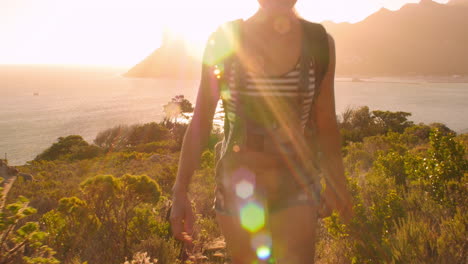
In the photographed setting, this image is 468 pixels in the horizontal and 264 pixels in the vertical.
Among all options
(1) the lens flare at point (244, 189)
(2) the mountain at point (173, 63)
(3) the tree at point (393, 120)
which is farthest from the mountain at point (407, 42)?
(1) the lens flare at point (244, 189)

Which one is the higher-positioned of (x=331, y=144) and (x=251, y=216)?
(x=331, y=144)

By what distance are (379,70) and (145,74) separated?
123477mm

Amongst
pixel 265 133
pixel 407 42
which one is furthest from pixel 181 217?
pixel 407 42

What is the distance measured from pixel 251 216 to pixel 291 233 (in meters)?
0.17

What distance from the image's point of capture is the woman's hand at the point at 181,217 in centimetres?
125

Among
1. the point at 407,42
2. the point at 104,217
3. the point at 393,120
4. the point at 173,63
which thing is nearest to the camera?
the point at 104,217

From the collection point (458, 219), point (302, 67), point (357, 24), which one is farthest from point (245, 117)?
point (357, 24)

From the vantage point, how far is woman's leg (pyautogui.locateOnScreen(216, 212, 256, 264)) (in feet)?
3.92

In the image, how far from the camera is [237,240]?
3.98 ft

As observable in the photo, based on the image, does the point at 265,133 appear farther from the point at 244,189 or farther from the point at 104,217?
the point at 104,217

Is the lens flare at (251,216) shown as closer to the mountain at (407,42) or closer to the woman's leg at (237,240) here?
the woman's leg at (237,240)

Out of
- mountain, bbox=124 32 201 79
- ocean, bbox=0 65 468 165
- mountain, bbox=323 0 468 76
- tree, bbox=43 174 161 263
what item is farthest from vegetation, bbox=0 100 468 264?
mountain, bbox=124 32 201 79

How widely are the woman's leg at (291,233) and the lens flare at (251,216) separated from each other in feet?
0.16

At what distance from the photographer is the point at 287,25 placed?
1216 mm
